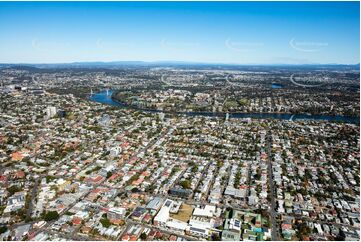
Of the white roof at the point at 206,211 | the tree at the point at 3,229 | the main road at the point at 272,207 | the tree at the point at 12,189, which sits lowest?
the main road at the point at 272,207

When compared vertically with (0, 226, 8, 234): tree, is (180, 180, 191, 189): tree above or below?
above

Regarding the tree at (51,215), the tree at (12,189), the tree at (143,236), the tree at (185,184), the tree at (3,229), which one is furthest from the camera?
the tree at (185,184)

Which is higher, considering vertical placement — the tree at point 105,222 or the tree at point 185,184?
the tree at point 185,184

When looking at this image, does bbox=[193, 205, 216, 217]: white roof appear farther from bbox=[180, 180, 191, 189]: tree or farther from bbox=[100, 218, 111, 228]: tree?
bbox=[100, 218, 111, 228]: tree

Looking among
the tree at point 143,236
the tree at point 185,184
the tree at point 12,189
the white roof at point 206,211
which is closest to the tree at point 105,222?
the tree at point 143,236

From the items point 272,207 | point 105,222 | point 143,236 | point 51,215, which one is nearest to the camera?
point 143,236

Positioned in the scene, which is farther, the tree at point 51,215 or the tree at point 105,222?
the tree at point 51,215

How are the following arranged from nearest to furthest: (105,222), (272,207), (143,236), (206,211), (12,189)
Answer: (143,236) → (105,222) → (206,211) → (272,207) → (12,189)

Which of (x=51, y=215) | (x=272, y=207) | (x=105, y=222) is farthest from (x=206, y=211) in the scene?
(x=51, y=215)

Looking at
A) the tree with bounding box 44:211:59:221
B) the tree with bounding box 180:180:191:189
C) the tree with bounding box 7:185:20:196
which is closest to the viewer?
the tree with bounding box 44:211:59:221

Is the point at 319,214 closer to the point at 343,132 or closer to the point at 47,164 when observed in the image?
the point at 47,164

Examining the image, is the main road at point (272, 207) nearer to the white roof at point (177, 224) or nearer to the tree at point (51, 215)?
the white roof at point (177, 224)

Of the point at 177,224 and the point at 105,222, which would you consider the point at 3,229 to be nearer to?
the point at 105,222

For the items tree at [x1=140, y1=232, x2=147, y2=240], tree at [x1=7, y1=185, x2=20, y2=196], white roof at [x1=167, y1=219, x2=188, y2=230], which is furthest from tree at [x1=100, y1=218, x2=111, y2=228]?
tree at [x1=7, y1=185, x2=20, y2=196]
